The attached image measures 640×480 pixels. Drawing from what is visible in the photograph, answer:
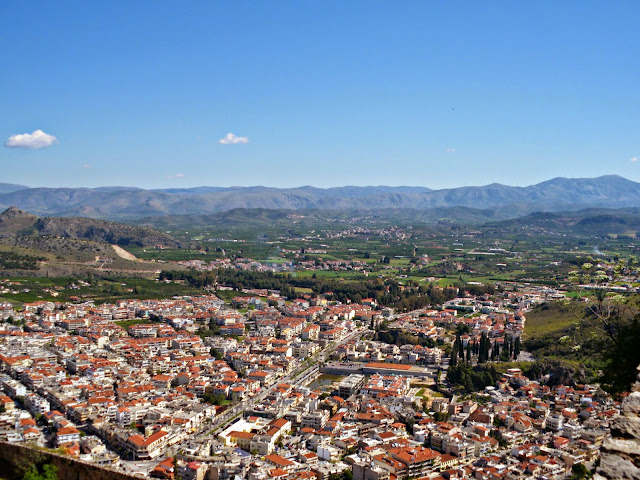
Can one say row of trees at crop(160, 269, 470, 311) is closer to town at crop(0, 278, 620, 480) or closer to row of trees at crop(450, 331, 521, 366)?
town at crop(0, 278, 620, 480)

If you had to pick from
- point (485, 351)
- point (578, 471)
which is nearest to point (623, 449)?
point (578, 471)

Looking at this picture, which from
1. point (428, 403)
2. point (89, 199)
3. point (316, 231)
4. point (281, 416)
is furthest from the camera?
point (89, 199)

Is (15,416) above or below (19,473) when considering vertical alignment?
below

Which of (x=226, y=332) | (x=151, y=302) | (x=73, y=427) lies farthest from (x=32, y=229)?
(x=73, y=427)

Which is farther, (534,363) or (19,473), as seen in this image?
(534,363)

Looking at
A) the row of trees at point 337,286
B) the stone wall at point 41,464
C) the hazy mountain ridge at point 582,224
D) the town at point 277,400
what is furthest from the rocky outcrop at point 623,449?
the hazy mountain ridge at point 582,224

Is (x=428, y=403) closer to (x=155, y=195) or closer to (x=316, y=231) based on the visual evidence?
(x=316, y=231)

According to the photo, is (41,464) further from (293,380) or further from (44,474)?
(293,380)
